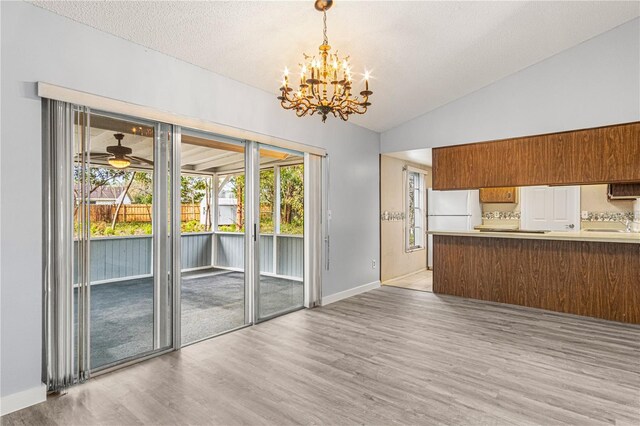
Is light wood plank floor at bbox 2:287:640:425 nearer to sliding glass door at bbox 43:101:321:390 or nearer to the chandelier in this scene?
sliding glass door at bbox 43:101:321:390

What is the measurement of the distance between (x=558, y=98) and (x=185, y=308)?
534cm

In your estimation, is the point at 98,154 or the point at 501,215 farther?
the point at 501,215

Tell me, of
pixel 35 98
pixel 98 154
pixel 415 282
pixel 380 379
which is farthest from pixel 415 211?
pixel 35 98

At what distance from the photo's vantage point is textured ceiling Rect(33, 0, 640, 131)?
274cm

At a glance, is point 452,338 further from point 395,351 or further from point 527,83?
point 527,83

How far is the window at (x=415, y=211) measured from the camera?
23.8 ft

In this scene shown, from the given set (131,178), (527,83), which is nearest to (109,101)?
(131,178)

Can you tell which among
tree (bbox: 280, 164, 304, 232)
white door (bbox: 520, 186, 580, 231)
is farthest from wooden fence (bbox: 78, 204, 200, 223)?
white door (bbox: 520, 186, 580, 231)

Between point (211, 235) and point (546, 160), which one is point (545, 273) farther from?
point (211, 235)

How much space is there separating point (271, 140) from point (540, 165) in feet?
11.8

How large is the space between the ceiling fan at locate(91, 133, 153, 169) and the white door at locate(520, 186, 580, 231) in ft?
21.4

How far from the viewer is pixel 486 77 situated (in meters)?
4.73

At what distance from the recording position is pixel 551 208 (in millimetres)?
6312

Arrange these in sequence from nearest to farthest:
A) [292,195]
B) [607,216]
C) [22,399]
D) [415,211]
Result: 1. [22,399]
2. [292,195]
3. [607,216]
4. [415,211]
